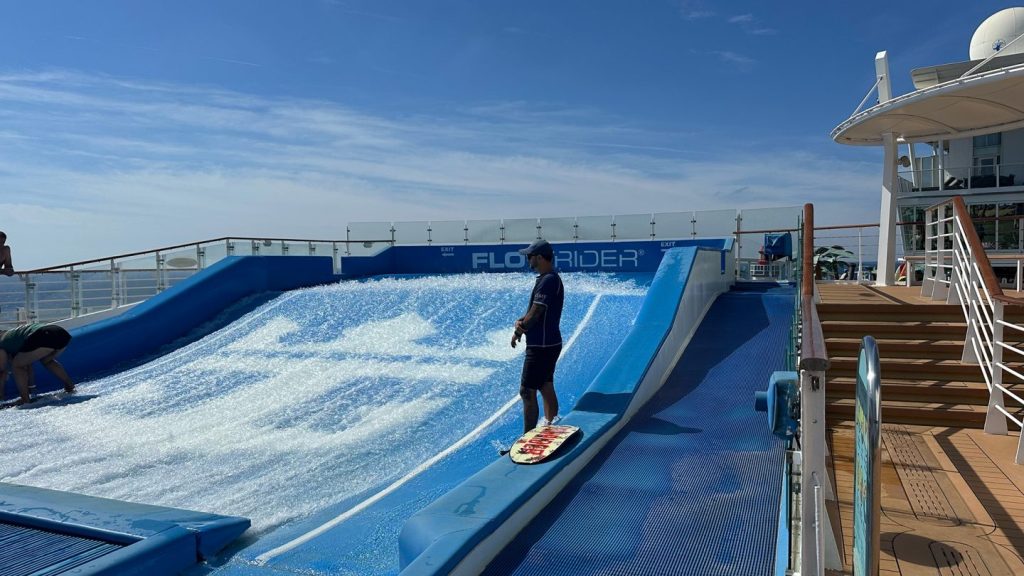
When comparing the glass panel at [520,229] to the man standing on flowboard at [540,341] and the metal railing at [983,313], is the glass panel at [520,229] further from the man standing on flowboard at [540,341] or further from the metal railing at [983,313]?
the man standing on flowboard at [540,341]

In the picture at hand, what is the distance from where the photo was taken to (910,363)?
275 inches

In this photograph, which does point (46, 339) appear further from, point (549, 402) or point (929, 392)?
point (929, 392)

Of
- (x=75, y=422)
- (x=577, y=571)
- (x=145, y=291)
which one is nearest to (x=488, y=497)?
(x=577, y=571)

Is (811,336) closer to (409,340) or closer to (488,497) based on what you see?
(488,497)

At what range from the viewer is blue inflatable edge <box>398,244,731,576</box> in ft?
11.1

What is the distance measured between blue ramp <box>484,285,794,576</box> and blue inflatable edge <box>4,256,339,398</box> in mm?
8432

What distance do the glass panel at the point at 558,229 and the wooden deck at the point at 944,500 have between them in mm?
11703

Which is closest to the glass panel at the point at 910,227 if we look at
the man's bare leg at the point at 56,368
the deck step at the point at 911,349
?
the deck step at the point at 911,349

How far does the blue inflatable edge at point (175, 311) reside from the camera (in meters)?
9.99

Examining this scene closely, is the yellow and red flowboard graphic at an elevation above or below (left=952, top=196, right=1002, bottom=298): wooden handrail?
below

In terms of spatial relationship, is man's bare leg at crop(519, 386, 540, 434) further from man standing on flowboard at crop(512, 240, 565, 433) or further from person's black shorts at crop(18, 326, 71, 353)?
person's black shorts at crop(18, 326, 71, 353)

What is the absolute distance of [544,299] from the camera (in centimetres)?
538

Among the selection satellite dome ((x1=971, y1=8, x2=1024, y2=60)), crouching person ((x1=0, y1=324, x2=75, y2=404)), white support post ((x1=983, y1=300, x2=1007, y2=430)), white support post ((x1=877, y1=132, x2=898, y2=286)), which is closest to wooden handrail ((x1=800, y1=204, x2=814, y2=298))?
white support post ((x1=983, y1=300, x2=1007, y2=430))

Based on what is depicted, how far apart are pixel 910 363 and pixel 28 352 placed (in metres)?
10.6
